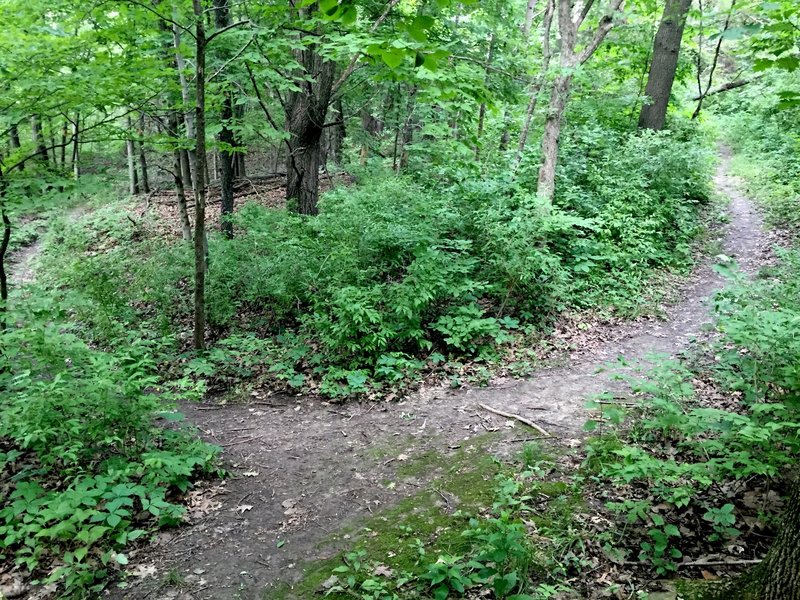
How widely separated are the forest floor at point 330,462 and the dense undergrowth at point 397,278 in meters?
0.65

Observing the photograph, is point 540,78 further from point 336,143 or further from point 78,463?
point 336,143

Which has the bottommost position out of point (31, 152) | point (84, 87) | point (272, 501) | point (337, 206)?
point (272, 501)

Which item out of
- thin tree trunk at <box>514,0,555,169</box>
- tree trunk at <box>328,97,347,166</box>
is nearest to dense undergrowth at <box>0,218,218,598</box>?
thin tree trunk at <box>514,0,555,169</box>

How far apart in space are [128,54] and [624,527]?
8259 millimetres

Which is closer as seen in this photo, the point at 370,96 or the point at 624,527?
the point at 624,527

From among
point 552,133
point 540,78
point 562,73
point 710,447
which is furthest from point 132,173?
point 710,447

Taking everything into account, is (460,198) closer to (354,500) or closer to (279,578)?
(354,500)

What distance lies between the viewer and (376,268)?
7.72 m

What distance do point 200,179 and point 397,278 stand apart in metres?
3.36

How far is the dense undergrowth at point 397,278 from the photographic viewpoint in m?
7.02

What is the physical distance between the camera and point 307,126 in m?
9.47

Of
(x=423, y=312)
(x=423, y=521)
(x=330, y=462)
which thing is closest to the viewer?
Answer: (x=423, y=521)

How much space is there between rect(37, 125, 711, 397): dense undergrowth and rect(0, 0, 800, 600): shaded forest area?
0.06 meters

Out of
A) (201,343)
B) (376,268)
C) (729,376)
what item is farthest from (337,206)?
(729,376)
